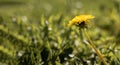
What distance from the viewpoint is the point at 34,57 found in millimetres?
2904

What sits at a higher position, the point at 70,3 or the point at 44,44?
the point at 70,3

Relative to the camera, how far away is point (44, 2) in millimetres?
5973

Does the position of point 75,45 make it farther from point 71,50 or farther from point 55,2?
point 55,2

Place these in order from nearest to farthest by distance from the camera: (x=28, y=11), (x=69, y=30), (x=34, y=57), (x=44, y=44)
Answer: (x=34, y=57), (x=44, y=44), (x=69, y=30), (x=28, y=11)

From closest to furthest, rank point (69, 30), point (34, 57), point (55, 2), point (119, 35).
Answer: point (34, 57)
point (69, 30)
point (119, 35)
point (55, 2)

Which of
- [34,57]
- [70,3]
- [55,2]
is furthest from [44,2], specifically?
[34,57]

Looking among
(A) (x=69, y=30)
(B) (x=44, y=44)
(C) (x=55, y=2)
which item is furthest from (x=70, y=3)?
(B) (x=44, y=44)

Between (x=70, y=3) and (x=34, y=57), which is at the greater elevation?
(x=70, y=3)

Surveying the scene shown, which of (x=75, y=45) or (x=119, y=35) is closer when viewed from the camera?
(x=75, y=45)

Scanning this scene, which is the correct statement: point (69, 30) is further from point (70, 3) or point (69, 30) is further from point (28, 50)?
point (70, 3)

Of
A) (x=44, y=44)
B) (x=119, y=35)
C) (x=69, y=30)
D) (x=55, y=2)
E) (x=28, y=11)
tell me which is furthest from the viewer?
(x=55, y=2)

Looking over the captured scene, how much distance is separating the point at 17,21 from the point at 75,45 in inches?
28.5

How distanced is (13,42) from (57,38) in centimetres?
40

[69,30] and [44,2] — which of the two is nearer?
[69,30]
